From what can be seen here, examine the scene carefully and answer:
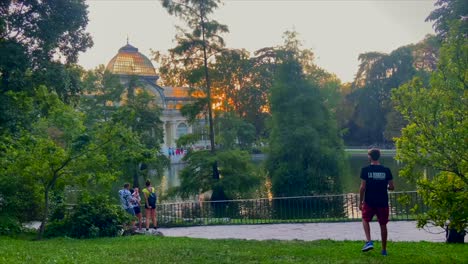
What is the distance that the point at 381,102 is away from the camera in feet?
209

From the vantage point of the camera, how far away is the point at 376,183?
24.9 ft

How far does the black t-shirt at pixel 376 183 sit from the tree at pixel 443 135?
1.26 ft

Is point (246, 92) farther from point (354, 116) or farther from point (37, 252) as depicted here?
point (37, 252)

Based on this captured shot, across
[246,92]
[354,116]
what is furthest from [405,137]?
[354,116]

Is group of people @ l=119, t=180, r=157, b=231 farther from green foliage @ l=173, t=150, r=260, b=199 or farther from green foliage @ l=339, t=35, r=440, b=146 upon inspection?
green foliage @ l=339, t=35, r=440, b=146

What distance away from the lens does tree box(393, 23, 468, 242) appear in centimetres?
679

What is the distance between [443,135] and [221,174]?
61.1ft

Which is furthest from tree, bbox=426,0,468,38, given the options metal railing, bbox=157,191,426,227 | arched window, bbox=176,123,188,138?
arched window, bbox=176,123,188,138

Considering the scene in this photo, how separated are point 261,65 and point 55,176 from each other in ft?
153

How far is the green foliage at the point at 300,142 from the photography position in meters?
27.3

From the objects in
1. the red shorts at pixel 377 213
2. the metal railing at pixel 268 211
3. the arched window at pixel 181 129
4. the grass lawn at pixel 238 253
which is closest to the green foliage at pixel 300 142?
the metal railing at pixel 268 211

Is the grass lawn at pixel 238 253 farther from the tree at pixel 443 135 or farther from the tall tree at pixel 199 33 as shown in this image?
the tall tree at pixel 199 33

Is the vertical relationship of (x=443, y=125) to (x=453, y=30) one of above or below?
below

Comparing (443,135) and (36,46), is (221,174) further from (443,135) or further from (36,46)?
(443,135)
